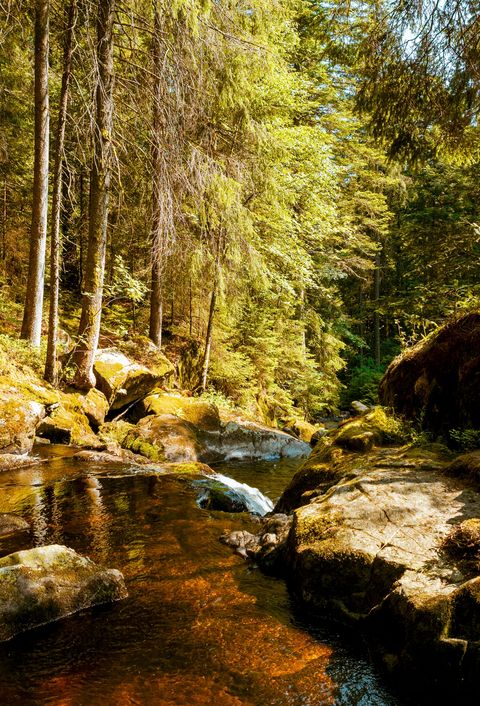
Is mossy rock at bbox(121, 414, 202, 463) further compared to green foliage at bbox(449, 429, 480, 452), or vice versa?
mossy rock at bbox(121, 414, 202, 463)

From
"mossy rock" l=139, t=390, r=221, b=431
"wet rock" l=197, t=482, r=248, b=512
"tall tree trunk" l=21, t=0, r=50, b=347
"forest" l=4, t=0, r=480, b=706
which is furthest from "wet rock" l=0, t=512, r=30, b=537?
"mossy rock" l=139, t=390, r=221, b=431

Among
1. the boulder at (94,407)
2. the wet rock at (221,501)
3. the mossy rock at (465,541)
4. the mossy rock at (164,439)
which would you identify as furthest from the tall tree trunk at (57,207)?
the mossy rock at (465,541)

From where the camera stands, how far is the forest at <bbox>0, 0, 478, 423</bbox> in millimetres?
6129

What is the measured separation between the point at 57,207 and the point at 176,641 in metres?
8.23

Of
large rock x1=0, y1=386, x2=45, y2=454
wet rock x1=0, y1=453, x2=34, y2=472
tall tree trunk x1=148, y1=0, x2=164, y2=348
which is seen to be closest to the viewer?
wet rock x1=0, y1=453, x2=34, y2=472

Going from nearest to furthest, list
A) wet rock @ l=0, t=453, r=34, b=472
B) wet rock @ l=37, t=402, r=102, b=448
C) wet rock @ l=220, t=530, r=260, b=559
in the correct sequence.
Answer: wet rock @ l=220, t=530, r=260, b=559
wet rock @ l=0, t=453, r=34, b=472
wet rock @ l=37, t=402, r=102, b=448

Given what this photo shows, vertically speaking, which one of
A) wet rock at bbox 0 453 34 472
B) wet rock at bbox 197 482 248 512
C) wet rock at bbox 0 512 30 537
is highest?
wet rock at bbox 0 453 34 472

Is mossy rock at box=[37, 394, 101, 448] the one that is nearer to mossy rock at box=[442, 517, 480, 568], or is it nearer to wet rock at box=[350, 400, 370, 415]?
wet rock at box=[350, 400, 370, 415]

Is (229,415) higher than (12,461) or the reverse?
higher

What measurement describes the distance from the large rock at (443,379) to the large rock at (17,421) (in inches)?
238

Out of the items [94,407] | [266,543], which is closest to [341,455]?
[266,543]

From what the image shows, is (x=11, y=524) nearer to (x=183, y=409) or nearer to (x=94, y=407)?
(x=94, y=407)

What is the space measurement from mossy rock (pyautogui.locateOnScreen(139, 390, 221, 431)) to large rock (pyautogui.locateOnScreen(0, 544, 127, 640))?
7239 millimetres

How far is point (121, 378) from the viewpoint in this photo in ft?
36.0
